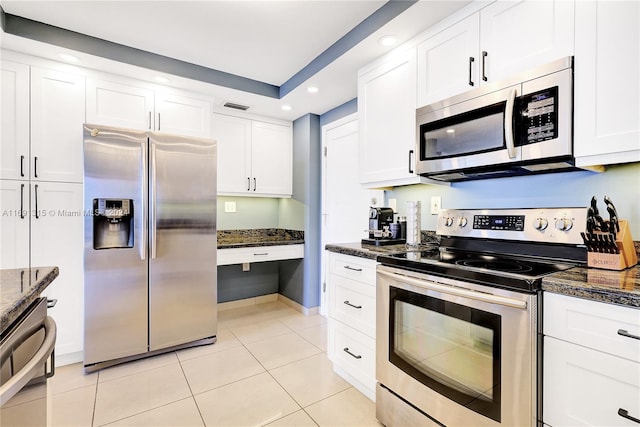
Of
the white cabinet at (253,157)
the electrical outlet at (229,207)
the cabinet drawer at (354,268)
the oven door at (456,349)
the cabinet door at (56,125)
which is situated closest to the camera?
the oven door at (456,349)

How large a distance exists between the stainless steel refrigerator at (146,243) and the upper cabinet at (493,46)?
1843mm

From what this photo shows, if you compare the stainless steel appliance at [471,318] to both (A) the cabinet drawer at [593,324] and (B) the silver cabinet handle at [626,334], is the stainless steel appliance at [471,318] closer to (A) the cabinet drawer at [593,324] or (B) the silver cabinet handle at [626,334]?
(A) the cabinet drawer at [593,324]

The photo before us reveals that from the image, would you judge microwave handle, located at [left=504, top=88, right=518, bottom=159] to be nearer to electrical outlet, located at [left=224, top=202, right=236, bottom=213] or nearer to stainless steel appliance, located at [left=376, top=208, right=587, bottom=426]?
stainless steel appliance, located at [left=376, top=208, right=587, bottom=426]

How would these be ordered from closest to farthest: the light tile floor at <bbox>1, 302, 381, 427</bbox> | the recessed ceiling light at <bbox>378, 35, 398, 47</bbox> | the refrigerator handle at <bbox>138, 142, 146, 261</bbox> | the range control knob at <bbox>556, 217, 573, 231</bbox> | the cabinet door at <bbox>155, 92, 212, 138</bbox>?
the range control knob at <bbox>556, 217, 573, 231</bbox> < the light tile floor at <bbox>1, 302, 381, 427</bbox> < the recessed ceiling light at <bbox>378, 35, 398, 47</bbox> < the refrigerator handle at <bbox>138, 142, 146, 261</bbox> < the cabinet door at <bbox>155, 92, 212, 138</bbox>

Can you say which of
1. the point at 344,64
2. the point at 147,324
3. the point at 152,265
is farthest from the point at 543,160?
the point at 147,324

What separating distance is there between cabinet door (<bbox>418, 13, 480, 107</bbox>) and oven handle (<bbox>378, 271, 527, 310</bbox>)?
109cm

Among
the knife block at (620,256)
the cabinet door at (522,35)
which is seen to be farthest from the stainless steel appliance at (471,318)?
the cabinet door at (522,35)

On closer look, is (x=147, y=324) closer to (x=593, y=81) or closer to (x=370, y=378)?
(x=370, y=378)

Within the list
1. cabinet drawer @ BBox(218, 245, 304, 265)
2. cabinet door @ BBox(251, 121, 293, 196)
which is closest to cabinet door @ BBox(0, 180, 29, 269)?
cabinet drawer @ BBox(218, 245, 304, 265)

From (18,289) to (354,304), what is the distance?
161 centimetres

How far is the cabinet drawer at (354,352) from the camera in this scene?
1.90 metres

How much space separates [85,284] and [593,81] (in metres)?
3.15

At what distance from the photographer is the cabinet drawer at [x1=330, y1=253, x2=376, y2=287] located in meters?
1.87

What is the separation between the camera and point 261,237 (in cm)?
387
